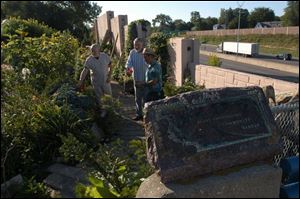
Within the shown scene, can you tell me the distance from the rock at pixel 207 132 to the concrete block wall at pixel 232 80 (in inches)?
145

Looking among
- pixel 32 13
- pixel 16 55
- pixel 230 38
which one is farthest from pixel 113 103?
pixel 230 38

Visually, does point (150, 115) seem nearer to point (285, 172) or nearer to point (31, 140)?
point (285, 172)

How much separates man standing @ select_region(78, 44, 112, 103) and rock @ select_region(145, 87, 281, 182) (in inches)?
164

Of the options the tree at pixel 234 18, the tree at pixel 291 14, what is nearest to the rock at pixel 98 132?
the tree at pixel 291 14

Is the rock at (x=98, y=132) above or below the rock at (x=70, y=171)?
above

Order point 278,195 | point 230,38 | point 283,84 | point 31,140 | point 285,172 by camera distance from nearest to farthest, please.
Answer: point 278,195
point 285,172
point 31,140
point 283,84
point 230,38

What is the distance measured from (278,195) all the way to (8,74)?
5.71m

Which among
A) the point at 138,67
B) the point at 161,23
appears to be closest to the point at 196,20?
the point at 161,23

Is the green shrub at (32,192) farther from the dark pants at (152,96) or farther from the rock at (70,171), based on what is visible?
the dark pants at (152,96)

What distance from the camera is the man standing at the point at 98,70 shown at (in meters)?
6.90

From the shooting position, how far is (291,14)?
63.8 m

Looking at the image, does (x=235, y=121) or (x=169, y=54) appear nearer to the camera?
(x=235, y=121)

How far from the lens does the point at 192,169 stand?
2.54 metres

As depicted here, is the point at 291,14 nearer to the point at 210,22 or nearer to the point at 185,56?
the point at 210,22
